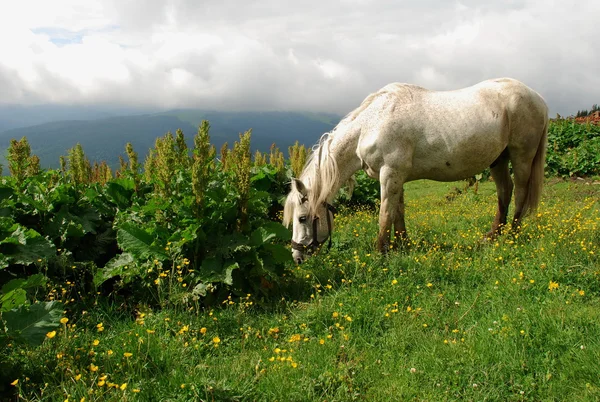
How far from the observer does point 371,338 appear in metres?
4.00

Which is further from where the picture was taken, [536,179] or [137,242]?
[536,179]

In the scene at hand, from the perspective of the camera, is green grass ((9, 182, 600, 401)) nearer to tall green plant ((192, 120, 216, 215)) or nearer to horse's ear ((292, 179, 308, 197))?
horse's ear ((292, 179, 308, 197))

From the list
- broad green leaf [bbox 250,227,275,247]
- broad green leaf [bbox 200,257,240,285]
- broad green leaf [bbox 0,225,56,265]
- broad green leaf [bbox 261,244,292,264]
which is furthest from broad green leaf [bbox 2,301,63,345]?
broad green leaf [bbox 261,244,292,264]

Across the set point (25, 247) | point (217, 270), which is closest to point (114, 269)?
point (25, 247)

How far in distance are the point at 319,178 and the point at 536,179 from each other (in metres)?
3.83

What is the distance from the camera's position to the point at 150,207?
15.9 ft

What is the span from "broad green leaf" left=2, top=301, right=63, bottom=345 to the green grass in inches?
11.2

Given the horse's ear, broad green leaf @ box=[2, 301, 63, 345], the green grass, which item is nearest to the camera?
broad green leaf @ box=[2, 301, 63, 345]

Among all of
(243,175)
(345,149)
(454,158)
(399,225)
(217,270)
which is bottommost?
(399,225)

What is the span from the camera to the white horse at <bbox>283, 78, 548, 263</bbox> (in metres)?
6.14

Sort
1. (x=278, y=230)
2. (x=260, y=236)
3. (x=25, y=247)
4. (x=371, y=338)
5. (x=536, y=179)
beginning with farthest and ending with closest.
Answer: (x=536, y=179) < (x=278, y=230) < (x=260, y=236) < (x=25, y=247) < (x=371, y=338)

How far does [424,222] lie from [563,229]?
2.69 metres

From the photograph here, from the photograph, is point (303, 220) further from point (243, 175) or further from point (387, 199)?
point (243, 175)

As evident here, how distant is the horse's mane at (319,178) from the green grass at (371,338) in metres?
0.83
